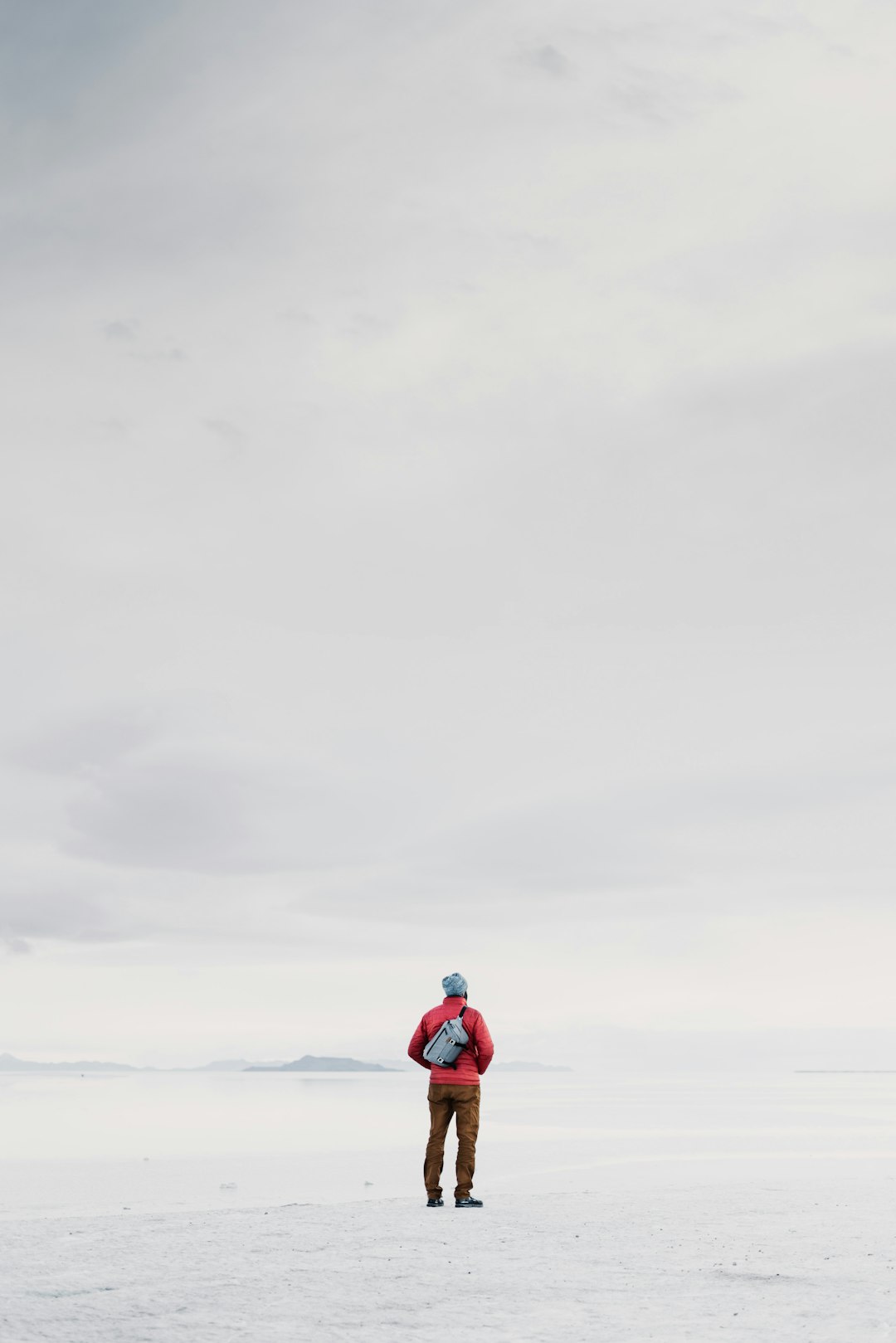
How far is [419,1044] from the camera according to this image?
16219mm

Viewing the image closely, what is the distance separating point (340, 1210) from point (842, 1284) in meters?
6.63

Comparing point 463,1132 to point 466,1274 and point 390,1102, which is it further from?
point 390,1102

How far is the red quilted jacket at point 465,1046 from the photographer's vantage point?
15984mm

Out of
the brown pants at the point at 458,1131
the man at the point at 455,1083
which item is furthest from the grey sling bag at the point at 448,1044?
the brown pants at the point at 458,1131

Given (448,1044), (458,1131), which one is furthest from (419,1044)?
(458,1131)

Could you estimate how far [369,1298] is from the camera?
970 cm

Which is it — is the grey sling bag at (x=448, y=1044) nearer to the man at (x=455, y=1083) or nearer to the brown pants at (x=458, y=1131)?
the man at (x=455, y=1083)

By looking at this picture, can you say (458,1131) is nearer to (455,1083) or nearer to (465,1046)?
(455,1083)

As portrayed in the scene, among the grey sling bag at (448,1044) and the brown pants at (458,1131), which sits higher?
the grey sling bag at (448,1044)

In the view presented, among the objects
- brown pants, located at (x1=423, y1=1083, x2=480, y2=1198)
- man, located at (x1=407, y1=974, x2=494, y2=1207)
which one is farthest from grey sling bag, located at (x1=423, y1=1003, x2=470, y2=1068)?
brown pants, located at (x1=423, y1=1083, x2=480, y2=1198)

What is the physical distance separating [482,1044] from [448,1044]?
42cm

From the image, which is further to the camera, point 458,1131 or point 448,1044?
point 458,1131

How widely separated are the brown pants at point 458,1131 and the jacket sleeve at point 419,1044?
345mm

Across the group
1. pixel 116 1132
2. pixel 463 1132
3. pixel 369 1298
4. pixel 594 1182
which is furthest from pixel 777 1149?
pixel 369 1298
